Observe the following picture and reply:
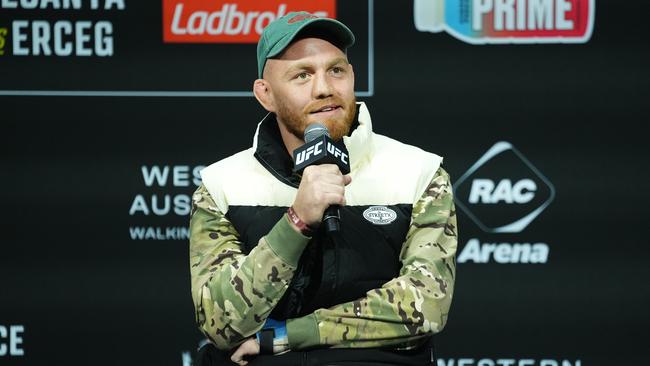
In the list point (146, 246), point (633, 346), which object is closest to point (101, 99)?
point (146, 246)

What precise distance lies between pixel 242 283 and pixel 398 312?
28 centimetres

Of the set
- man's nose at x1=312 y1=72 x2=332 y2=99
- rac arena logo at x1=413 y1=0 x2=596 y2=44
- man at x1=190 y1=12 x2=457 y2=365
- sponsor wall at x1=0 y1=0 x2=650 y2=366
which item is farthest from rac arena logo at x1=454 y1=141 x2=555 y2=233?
man's nose at x1=312 y1=72 x2=332 y2=99

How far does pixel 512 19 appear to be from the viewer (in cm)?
297

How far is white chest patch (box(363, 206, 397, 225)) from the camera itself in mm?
1903

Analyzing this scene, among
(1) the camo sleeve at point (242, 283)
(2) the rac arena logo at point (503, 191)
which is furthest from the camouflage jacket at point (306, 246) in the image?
(2) the rac arena logo at point (503, 191)

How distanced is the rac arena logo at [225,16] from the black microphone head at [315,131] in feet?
4.02

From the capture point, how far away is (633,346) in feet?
9.85

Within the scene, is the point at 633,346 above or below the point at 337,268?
below

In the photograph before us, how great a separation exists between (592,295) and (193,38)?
1435mm

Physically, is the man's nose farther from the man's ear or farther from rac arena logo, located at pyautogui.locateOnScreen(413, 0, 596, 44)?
rac arena logo, located at pyautogui.locateOnScreen(413, 0, 596, 44)

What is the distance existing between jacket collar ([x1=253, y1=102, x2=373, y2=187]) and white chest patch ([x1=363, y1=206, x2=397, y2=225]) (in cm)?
11

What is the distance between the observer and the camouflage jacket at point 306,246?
1.75m

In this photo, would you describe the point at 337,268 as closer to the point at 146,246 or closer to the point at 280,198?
the point at 280,198

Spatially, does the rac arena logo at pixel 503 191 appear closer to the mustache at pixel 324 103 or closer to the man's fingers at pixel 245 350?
the mustache at pixel 324 103
